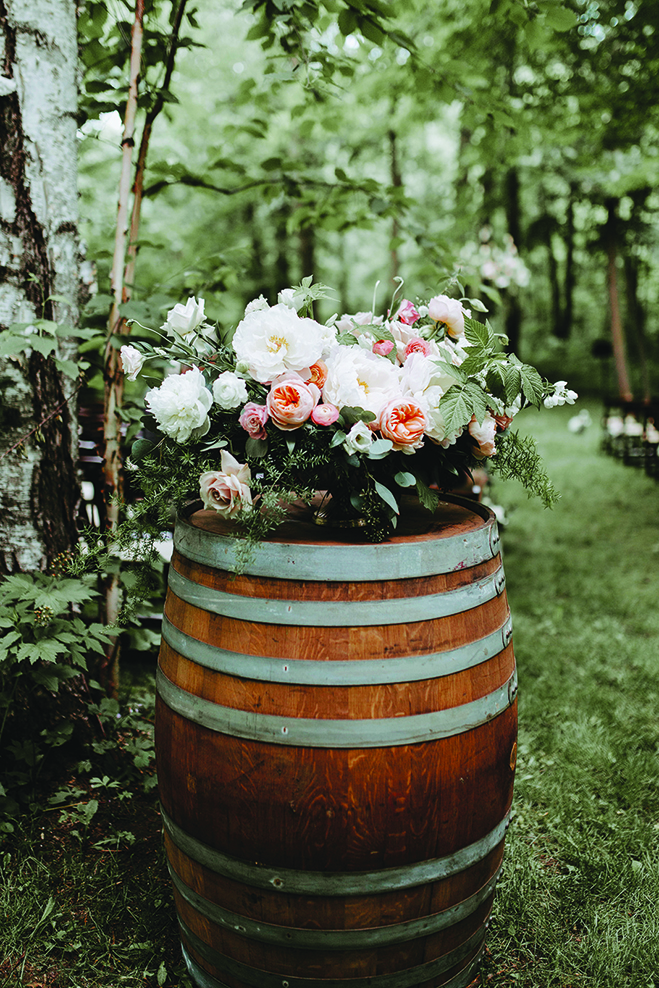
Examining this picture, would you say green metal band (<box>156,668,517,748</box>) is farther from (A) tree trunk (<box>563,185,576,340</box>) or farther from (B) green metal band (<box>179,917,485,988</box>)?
(A) tree trunk (<box>563,185,576,340</box>)

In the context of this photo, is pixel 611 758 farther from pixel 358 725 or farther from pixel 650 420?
pixel 650 420

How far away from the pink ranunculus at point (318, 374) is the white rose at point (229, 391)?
0.47 feet

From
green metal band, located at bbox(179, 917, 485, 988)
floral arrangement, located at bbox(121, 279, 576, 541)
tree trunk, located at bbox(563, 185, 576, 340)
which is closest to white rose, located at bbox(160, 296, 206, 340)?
floral arrangement, located at bbox(121, 279, 576, 541)

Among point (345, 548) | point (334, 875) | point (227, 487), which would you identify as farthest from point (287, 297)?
point (334, 875)

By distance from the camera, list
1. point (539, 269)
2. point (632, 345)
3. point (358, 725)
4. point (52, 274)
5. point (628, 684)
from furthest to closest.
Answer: point (539, 269)
point (632, 345)
point (628, 684)
point (52, 274)
point (358, 725)

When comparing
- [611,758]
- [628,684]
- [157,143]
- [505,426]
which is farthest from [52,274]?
[157,143]

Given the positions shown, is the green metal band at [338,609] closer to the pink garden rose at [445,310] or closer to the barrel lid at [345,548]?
the barrel lid at [345,548]

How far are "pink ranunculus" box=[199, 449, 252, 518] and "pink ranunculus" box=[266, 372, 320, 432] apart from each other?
14 cm

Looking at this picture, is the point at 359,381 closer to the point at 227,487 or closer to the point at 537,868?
the point at 227,487

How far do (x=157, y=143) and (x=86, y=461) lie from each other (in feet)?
39.9

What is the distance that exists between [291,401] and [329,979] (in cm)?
125

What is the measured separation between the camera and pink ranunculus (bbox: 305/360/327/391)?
55.1 inches

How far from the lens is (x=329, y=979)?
143 cm

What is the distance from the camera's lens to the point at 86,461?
340 centimetres
